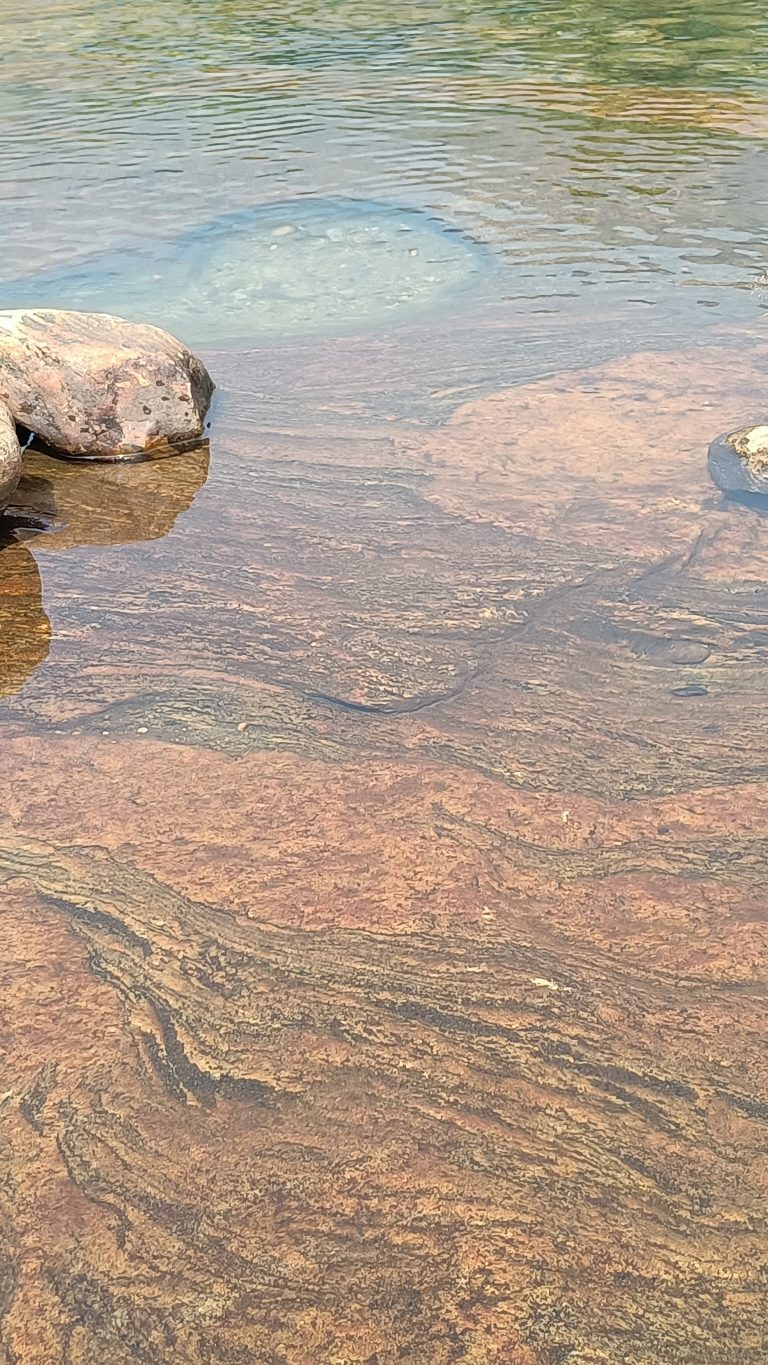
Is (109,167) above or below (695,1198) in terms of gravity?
above

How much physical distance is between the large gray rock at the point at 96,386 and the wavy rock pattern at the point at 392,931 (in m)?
0.53

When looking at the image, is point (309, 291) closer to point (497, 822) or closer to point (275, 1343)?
point (497, 822)

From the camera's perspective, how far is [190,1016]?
94.1 inches

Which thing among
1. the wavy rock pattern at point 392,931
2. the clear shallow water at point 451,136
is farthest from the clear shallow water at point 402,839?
the clear shallow water at point 451,136

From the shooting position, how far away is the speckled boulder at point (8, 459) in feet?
13.4

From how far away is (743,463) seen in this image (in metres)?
4.21

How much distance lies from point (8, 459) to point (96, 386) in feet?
2.41

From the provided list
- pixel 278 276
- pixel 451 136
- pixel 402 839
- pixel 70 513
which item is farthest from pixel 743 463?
pixel 451 136

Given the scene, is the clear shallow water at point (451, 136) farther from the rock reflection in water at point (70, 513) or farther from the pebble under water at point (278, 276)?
the rock reflection in water at point (70, 513)

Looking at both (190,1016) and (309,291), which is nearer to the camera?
(190,1016)

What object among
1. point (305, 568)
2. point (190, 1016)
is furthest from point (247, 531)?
point (190, 1016)

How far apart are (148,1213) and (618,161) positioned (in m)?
7.21

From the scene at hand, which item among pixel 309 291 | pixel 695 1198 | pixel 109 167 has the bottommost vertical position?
pixel 695 1198

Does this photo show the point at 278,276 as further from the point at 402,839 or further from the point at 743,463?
the point at 402,839
